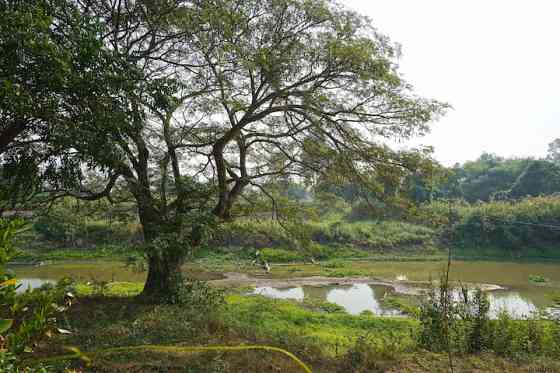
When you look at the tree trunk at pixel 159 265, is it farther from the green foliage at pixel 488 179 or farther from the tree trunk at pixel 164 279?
the green foliage at pixel 488 179

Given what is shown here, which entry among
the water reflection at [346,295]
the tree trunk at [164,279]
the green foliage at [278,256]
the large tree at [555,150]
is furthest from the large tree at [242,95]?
the large tree at [555,150]

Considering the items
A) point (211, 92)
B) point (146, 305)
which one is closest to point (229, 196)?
point (211, 92)

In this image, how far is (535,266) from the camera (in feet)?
74.0

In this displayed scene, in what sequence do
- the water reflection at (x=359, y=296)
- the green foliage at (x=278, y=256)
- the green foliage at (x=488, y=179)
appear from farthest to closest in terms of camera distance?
the green foliage at (x=488, y=179) < the green foliage at (x=278, y=256) < the water reflection at (x=359, y=296)

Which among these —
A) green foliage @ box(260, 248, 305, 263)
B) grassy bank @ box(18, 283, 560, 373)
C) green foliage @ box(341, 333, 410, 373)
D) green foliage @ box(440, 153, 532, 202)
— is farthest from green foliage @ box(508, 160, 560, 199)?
green foliage @ box(341, 333, 410, 373)

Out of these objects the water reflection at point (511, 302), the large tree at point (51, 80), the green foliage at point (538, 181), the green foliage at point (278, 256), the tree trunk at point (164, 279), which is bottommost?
the water reflection at point (511, 302)

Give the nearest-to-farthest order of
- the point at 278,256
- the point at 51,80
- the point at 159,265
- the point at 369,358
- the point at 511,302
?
1. the point at 51,80
2. the point at 369,358
3. the point at 159,265
4. the point at 511,302
5. the point at 278,256

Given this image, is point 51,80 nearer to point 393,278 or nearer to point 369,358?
point 369,358

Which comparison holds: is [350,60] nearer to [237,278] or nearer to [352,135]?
[352,135]

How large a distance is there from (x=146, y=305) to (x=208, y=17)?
19.3 feet

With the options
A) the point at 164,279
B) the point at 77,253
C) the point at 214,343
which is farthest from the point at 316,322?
the point at 77,253

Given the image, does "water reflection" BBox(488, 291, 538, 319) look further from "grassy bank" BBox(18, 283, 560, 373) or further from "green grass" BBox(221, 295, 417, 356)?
"grassy bank" BBox(18, 283, 560, 373)

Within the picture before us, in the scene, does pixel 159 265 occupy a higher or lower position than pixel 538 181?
lower

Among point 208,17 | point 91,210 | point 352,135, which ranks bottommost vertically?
point 91,210
